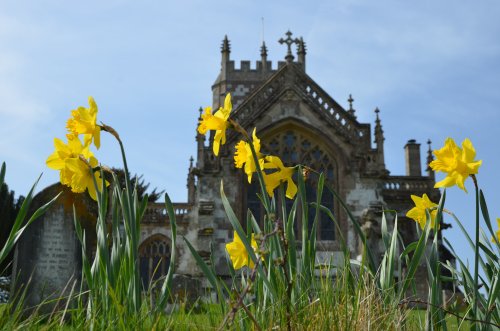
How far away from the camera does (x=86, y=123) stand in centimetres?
349

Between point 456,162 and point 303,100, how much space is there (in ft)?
69.3

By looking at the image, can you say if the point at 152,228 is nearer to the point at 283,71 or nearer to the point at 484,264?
the point at 283,71

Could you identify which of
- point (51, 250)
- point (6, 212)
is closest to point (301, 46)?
point (6, 212)

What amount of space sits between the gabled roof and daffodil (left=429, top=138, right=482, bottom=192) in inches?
809

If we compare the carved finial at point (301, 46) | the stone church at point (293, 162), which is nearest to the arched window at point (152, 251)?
the stone church at point (293, 162)

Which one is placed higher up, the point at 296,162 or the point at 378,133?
the point at 378,133

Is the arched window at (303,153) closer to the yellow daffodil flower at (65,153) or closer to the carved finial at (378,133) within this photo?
the carved finial at (378,133)

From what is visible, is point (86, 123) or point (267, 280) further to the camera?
point (86, 123)

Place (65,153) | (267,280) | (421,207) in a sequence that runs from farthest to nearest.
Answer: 1. (421,207)
2. (65,153)
3. (267,280)

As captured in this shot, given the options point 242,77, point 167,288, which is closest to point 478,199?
point 167,288

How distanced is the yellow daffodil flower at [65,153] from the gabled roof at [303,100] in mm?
20258

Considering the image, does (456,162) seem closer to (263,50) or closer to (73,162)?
(73,162)

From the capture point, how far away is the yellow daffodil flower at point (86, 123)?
3486mm

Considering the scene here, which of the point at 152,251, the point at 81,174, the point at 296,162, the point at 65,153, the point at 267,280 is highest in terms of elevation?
the point at 296,162
